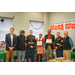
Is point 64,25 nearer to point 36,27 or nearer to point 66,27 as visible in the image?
point 66,27

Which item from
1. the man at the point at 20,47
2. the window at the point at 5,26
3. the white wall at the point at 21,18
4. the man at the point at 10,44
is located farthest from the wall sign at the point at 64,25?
the man at the point at 10,44

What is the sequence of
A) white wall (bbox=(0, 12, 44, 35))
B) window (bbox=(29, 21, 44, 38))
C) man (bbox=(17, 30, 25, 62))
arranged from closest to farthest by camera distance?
man (bbox=(17, 30, 25, 62)), white wall (bbox=(0, 12, 44, 35)), window (bbox=(29, 21, 44, 38))

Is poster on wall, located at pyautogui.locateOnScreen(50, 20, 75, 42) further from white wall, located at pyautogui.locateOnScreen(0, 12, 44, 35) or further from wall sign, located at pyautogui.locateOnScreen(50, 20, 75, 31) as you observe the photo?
white wall, located at pyautogui.locateOnScreen(0, 12, 44, 35)

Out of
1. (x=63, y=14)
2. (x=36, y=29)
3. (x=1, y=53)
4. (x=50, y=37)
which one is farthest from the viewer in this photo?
(x=36, y=29)

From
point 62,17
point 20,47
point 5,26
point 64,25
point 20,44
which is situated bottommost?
point 20,47

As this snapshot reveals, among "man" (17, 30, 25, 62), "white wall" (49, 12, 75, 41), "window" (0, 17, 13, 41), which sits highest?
"white wall" (49, 12, 75, 41)

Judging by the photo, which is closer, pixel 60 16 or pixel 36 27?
pixel 60 16

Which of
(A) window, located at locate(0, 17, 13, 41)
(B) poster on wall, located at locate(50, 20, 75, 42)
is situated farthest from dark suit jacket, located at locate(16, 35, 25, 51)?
(B) poster on wall, located at locate(50, 20, 75, 42)

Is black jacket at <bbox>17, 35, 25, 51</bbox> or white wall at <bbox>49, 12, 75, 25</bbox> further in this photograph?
white wall at <bbox>49, 12, 75, 25</bbox>

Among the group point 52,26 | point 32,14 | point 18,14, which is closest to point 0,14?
point 18,14

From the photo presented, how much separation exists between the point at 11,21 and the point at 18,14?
0.55 meters

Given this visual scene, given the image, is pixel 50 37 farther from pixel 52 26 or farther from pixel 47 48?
pixel 52 26

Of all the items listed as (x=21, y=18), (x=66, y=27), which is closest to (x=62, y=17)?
(x=66, y=27)

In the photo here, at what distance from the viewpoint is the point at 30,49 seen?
11.6 feet
